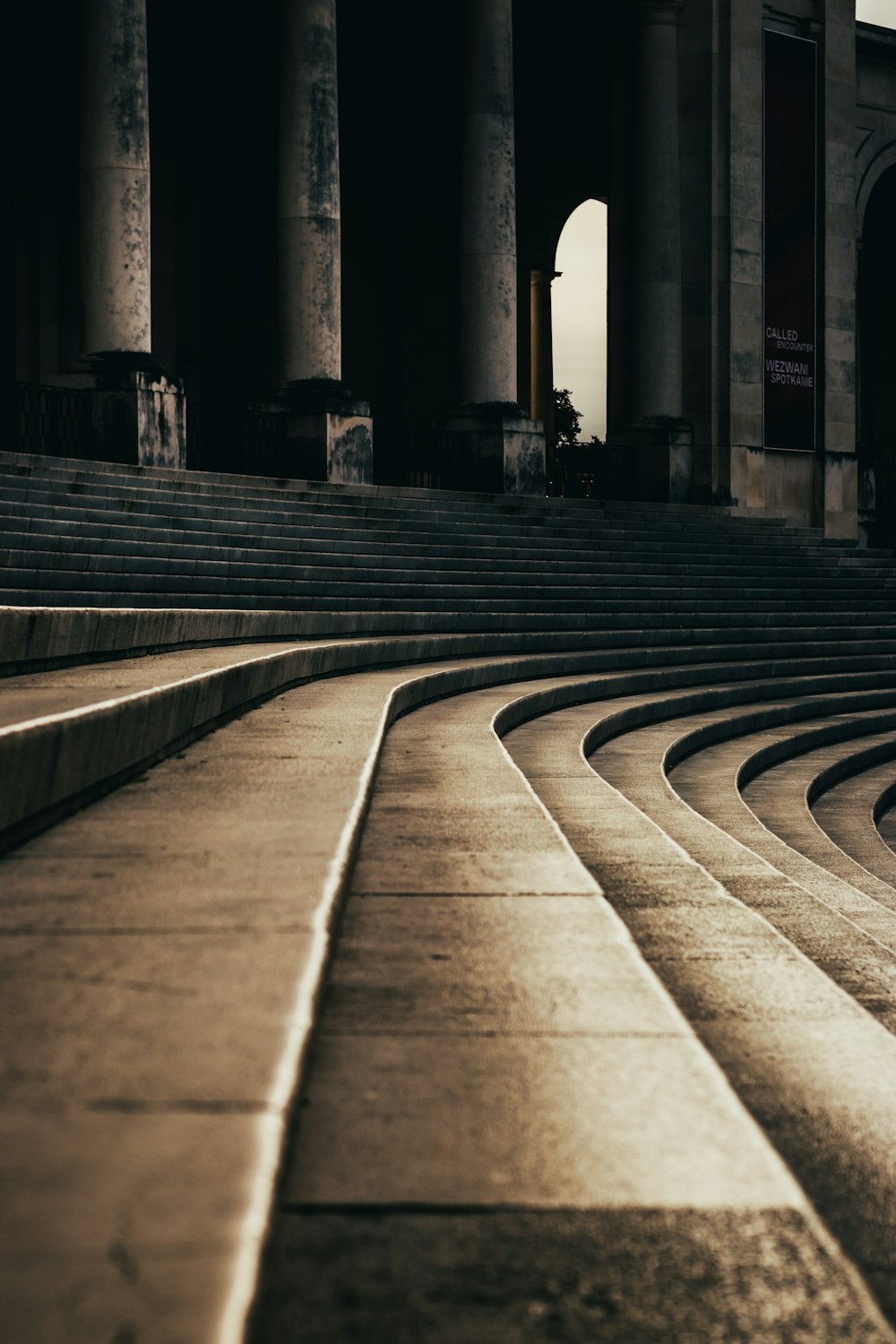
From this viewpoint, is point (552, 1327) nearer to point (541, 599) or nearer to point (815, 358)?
point (541, 599)

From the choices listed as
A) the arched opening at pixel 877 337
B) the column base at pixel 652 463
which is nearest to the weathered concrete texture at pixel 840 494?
the column base at pixel 652 463

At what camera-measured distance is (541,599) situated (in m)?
19.3

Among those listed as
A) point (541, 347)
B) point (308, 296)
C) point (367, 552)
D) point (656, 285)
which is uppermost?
point (541, 347)

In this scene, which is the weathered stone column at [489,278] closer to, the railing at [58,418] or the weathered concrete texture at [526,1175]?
the railing at [58,418]

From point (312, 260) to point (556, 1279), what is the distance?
23.6 metres

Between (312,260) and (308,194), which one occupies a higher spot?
(308,194)

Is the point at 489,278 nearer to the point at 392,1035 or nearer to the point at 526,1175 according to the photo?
the point at 392,1035

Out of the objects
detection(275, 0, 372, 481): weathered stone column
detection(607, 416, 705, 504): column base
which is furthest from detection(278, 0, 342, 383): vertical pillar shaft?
detection(607, 416, 705, 504): column base

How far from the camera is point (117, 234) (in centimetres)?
2145

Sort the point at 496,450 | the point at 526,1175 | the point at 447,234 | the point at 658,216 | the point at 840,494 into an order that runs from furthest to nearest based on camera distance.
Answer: the point at 447,234 < the point at 840,494 < the point at 658,216 < the point at 496,450 < the point at 526,1175

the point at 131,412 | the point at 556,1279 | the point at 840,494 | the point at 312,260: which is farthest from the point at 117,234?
the point at 556,1279

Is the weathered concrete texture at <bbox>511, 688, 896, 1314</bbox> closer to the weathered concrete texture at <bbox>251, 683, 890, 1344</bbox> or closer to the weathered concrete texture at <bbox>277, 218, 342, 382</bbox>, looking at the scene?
the weathered concrete texture at <bbox>251, 683, 890, 1344</bbox>

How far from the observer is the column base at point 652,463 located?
30516mm

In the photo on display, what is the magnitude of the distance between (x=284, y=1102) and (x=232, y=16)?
116 feet
